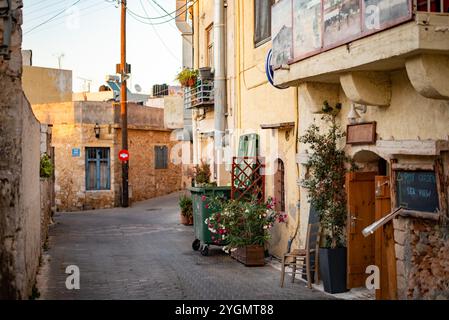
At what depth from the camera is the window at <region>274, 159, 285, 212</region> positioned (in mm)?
13312

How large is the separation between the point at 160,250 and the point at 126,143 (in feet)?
42.4

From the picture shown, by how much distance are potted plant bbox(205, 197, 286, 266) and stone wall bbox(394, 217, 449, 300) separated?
4047mm

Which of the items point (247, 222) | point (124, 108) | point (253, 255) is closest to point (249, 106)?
point (247, 222)

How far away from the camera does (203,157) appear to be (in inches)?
832

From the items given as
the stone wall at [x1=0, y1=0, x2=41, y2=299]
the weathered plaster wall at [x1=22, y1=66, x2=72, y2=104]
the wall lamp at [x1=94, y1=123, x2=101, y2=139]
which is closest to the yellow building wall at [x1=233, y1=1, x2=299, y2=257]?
the stone wall at [x1=0, y1=0, x2=41, y2=299]

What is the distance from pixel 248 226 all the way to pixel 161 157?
18.9 metres

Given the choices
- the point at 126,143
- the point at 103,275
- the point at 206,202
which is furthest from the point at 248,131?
the point at 126,143

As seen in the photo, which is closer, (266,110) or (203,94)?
(266,110)

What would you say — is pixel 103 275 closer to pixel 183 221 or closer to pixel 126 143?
pixel 183 221

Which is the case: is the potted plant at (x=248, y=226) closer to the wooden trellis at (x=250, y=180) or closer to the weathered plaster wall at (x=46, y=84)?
the wooden trellis at (x=250, y=180)

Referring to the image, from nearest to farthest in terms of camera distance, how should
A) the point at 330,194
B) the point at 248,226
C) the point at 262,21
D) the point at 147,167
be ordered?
the point at 330,194
the point at 248,226
the point at 262,21
the point at 147,167

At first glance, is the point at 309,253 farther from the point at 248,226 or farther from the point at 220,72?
the point at 220,72

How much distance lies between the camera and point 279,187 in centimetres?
1348

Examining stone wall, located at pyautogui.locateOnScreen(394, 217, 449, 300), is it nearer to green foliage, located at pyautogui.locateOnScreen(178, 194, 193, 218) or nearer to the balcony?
the balcony
